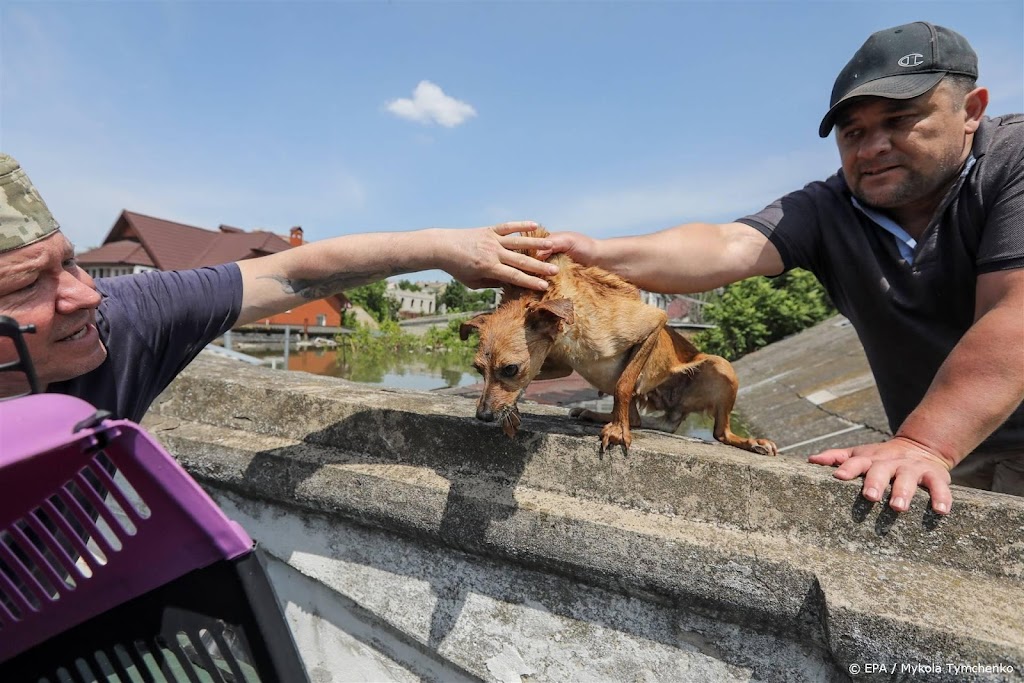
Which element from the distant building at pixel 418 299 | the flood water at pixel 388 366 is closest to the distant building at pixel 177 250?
the flood water at pixel 388 366

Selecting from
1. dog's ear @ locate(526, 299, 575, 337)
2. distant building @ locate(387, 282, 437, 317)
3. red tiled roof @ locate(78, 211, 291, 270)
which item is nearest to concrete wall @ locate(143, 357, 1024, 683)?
dog's ear @ locate(526, 299, 575, 337)

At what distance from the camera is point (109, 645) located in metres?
1.44

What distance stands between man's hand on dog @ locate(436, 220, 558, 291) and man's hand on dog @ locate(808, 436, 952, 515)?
1.30 meters

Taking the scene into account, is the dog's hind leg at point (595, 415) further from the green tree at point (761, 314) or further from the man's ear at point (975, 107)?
the green tree at point (761, 314)

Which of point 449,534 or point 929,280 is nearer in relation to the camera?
point 449,534

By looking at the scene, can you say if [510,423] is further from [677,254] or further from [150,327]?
[150,327]

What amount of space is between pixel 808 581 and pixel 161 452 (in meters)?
1.55

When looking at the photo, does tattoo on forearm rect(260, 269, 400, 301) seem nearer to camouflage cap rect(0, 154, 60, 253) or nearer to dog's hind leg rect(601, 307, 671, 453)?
camouflage cap rect(0, 154, 60, 253)

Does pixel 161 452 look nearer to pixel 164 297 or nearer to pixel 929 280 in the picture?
pixel 164 297

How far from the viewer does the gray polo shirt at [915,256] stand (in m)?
2.27

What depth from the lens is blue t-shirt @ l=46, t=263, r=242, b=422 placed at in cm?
215

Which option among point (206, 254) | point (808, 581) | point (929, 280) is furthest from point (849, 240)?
point (206, 254)

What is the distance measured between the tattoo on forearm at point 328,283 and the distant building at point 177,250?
108ft

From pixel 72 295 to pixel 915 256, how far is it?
3258mm
